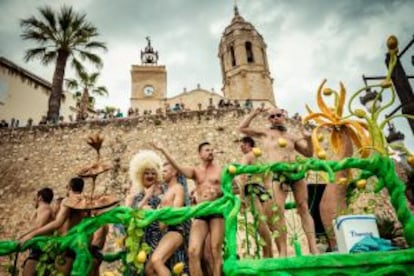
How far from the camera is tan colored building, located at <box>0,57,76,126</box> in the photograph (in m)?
21.1

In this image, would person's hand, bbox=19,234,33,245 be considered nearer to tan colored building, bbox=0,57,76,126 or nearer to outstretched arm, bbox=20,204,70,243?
outstretched arm, bbox=20,204,70,243

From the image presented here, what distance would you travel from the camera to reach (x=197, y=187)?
12.3ft

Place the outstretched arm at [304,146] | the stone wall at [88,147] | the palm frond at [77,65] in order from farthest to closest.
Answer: the palm frond at [77,65], the stone wall at [88,147], the outstretched arm at [304,146]

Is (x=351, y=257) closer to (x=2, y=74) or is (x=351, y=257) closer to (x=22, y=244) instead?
(x=22, y=244)

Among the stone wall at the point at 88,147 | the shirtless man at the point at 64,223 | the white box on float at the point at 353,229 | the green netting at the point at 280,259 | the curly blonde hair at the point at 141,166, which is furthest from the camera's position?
the stone wall at the point at 88,147

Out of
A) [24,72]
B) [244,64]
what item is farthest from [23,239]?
[244,64]

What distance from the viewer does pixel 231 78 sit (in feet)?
95.7

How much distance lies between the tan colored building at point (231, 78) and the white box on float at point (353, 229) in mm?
24604

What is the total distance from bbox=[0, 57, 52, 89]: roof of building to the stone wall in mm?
8574

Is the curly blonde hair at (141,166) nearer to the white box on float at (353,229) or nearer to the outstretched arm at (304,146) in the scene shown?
the outstretched arm at (304,146)

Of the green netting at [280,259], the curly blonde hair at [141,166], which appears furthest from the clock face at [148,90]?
the green netting at [280,259]

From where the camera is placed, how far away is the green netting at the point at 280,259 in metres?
2.11

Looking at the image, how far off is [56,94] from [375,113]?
16446mm

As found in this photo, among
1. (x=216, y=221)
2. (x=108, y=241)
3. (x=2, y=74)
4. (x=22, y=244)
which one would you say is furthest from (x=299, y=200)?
(x=2, y=74)
